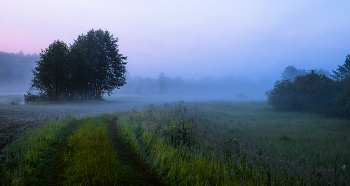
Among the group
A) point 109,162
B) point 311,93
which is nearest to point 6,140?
point 109,162

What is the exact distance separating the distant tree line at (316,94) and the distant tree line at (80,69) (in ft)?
117

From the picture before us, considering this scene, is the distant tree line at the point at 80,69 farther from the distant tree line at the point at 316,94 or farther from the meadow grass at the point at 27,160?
the distant tree line at the point at 316,94

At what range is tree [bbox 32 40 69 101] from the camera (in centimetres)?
3409

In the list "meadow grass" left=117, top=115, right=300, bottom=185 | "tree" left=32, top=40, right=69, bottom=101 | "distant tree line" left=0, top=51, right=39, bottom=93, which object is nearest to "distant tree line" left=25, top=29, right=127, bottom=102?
"tree" left=32, top=40, right=69, bottom=101

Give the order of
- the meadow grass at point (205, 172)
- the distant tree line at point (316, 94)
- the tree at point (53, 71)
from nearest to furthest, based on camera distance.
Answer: the meadow grass at point (205, 172) → the distant tree line at point (316, 94) → the tree at point (53, 71)

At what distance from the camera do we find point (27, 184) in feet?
15.9

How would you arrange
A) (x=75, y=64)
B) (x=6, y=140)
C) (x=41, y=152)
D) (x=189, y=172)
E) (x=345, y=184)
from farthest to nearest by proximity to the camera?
(x=75, y=64), (x=6, y=140), (x=41, y=152), (x=189, y=172), (x=345, y=184)

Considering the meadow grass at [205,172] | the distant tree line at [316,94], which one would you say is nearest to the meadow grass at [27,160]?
the meadow grass at [205,172]

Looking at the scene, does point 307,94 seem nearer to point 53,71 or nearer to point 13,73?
point 53,71

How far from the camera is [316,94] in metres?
26.0

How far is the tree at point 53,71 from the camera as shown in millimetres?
34094

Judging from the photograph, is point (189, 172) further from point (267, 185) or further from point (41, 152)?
point (41, 152)

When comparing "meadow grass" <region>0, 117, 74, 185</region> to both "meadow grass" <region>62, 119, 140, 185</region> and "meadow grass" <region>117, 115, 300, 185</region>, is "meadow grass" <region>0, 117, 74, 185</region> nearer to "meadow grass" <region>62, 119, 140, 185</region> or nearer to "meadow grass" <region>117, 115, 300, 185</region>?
"meadow grass" <region>62, 119, 140, 185</region>

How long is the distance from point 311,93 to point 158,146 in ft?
88.4
